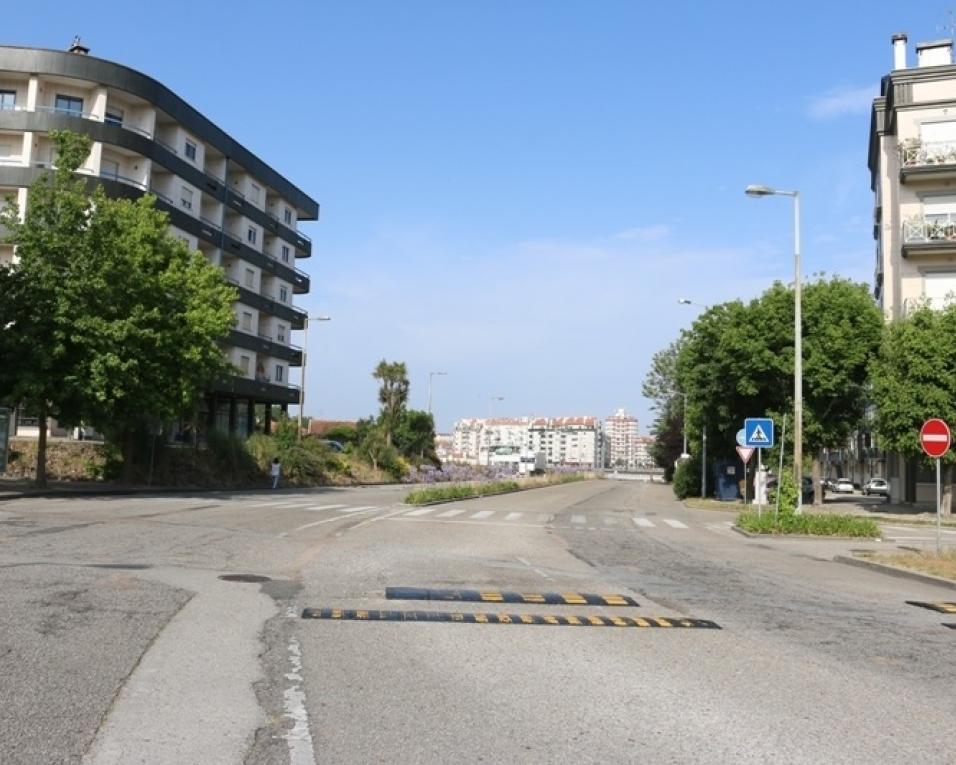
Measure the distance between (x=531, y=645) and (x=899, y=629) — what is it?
162 inches

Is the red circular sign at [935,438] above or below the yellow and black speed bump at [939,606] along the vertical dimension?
above

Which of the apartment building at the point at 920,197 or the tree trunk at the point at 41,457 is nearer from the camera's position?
the tree trunk at the point at 41,457

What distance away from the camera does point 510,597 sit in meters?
10.7

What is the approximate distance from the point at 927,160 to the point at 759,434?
22.5 metres

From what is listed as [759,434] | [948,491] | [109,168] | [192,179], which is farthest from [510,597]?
[192,179]

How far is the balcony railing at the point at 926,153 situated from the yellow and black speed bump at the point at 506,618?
121 ft

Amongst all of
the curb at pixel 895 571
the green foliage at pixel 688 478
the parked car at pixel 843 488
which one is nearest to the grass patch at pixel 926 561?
the curb at pixel 895 571

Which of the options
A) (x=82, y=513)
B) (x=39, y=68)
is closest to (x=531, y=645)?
(x=82, y=513)

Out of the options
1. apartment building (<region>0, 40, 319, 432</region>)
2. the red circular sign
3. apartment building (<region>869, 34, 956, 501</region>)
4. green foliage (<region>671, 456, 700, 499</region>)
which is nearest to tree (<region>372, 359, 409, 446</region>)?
apartment building (<region>0, 40, 319, 432</region>)

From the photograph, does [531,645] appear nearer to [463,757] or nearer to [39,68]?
[463,757]

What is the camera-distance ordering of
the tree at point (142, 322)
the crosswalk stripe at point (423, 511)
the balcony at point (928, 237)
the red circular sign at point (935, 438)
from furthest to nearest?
the balcony at point (928, 237), the tree at point (142, 322), the crosswalk stripe at point (423, 511), the red circular sign at point (935, 438)

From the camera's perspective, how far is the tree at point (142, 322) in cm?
2989

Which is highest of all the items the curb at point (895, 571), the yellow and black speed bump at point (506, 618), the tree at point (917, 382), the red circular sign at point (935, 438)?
the tree at point (917, 382)

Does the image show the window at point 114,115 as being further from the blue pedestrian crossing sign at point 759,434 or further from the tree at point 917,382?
the tree at point 917,382
